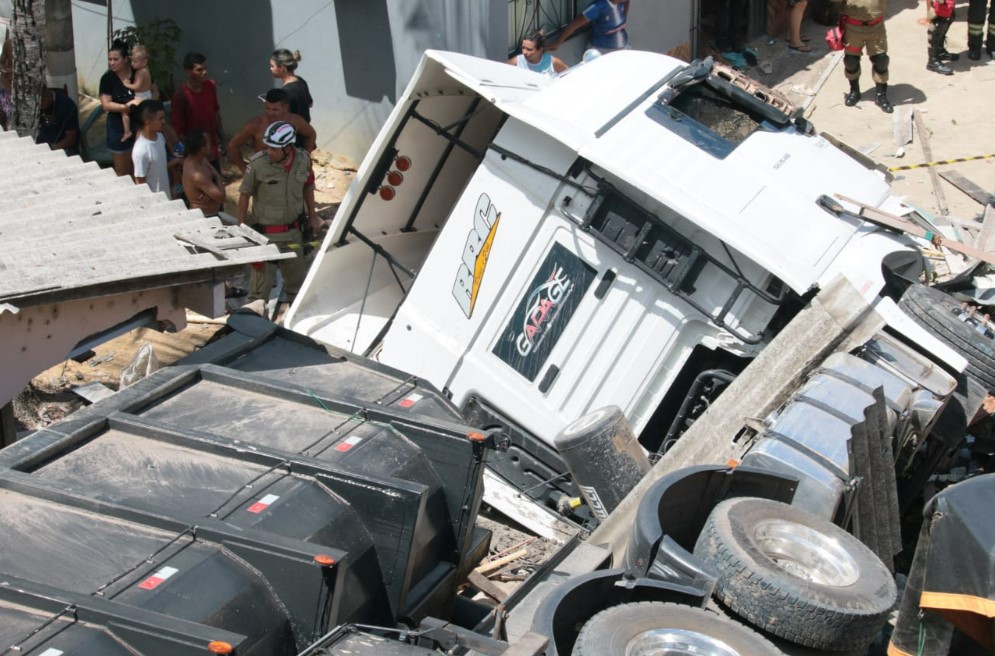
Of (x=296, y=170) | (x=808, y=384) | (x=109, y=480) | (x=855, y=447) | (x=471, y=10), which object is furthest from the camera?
(x=471, y=10)

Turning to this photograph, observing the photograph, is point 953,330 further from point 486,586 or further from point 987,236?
point 486,586

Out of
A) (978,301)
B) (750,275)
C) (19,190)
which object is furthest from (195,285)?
(978,301)

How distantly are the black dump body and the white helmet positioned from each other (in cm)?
312

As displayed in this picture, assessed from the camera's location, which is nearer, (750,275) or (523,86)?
(750,275)

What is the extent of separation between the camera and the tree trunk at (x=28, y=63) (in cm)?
838

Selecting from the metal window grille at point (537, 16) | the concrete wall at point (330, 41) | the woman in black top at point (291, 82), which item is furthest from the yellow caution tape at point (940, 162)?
the woman in black top at point (291, 82)

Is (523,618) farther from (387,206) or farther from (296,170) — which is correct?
(296,170)

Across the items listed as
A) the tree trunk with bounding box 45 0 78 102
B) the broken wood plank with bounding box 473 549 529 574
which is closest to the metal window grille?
the tree trunk with bounding box 45 0 78 102

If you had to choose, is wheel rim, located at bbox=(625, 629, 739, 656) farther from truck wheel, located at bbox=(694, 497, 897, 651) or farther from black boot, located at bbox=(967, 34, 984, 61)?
black boot, located at bbox=(967, 34, 984, 61)

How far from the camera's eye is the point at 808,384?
575 cm

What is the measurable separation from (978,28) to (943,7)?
3.34ft

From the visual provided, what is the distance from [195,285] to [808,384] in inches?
121

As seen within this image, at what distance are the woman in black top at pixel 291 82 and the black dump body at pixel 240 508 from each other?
185 inches

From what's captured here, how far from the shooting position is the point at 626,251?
6.18 m
